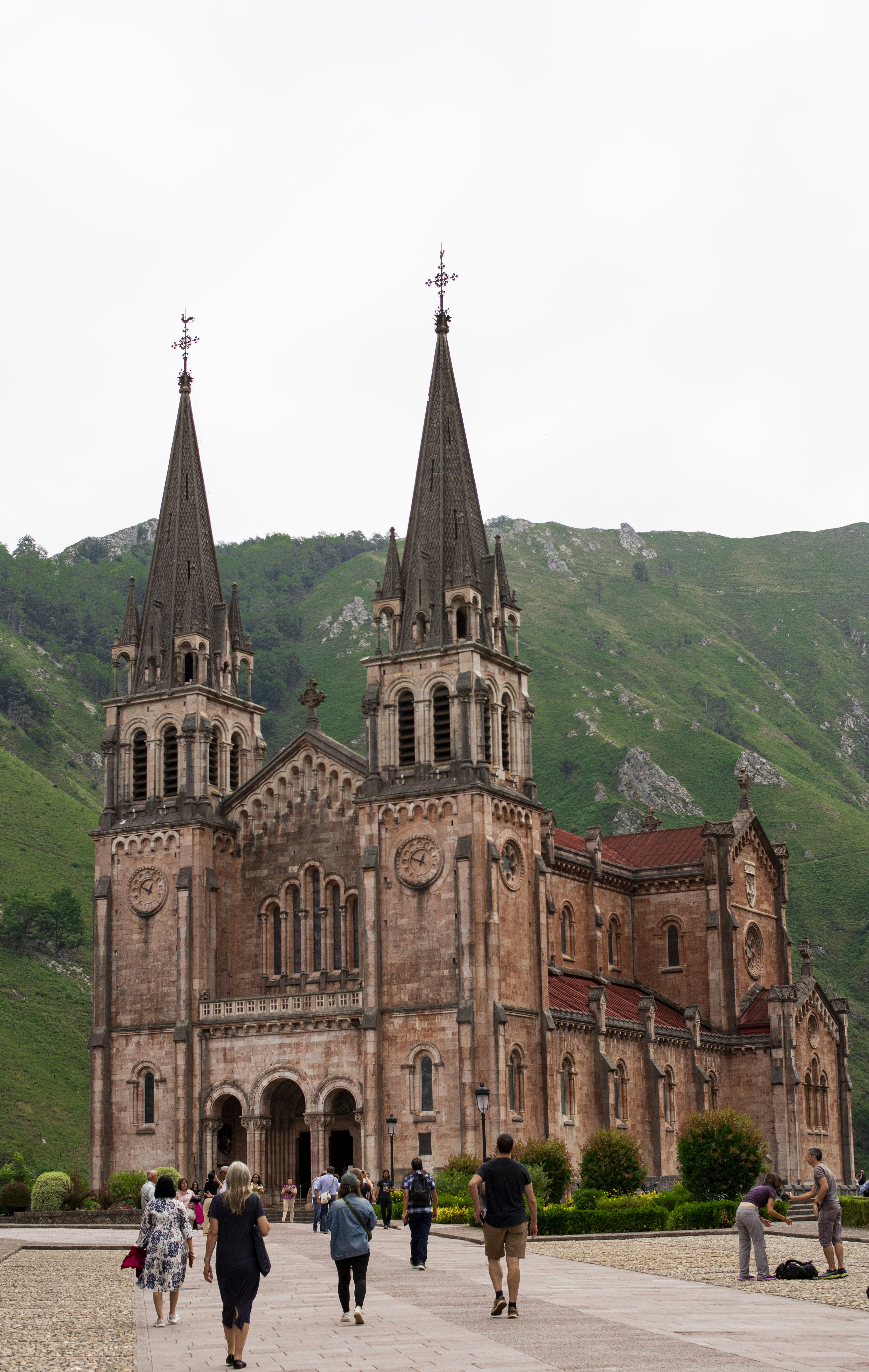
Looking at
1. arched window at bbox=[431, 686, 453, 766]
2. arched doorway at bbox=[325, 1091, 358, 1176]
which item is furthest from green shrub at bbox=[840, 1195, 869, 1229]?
arched window at bbox=[431, 686, 453, 766]

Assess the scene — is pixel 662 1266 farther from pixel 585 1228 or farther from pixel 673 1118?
pixel 673 1118

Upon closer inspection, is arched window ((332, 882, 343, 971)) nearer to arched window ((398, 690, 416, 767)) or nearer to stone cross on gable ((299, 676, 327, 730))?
arched window ((398, 690, 416, 767))

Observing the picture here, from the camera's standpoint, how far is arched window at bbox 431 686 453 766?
62.8m

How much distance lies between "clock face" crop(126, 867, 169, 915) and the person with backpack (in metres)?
36.2

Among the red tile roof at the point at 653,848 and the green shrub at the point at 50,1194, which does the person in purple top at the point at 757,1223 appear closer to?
the green shrub at the point at 50,1194

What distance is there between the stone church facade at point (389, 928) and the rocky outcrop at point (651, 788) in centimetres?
7618

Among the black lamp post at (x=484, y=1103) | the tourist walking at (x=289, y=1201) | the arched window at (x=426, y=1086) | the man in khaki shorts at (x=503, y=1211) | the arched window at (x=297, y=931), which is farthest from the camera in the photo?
the arched window at (x=297, y=931)

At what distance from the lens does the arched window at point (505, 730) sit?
6481cm

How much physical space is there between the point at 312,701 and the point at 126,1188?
2090 cm

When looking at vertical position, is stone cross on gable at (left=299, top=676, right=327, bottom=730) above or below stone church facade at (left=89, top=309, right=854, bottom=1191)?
above

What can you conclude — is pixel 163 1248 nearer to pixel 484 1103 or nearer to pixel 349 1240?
pixel 349 1240

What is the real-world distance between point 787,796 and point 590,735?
2085 centimetres

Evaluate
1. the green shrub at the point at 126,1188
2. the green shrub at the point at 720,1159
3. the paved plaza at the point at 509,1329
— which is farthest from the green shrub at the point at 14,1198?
the paved plaza at the point at 509,1329

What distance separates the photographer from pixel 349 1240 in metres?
21.5
